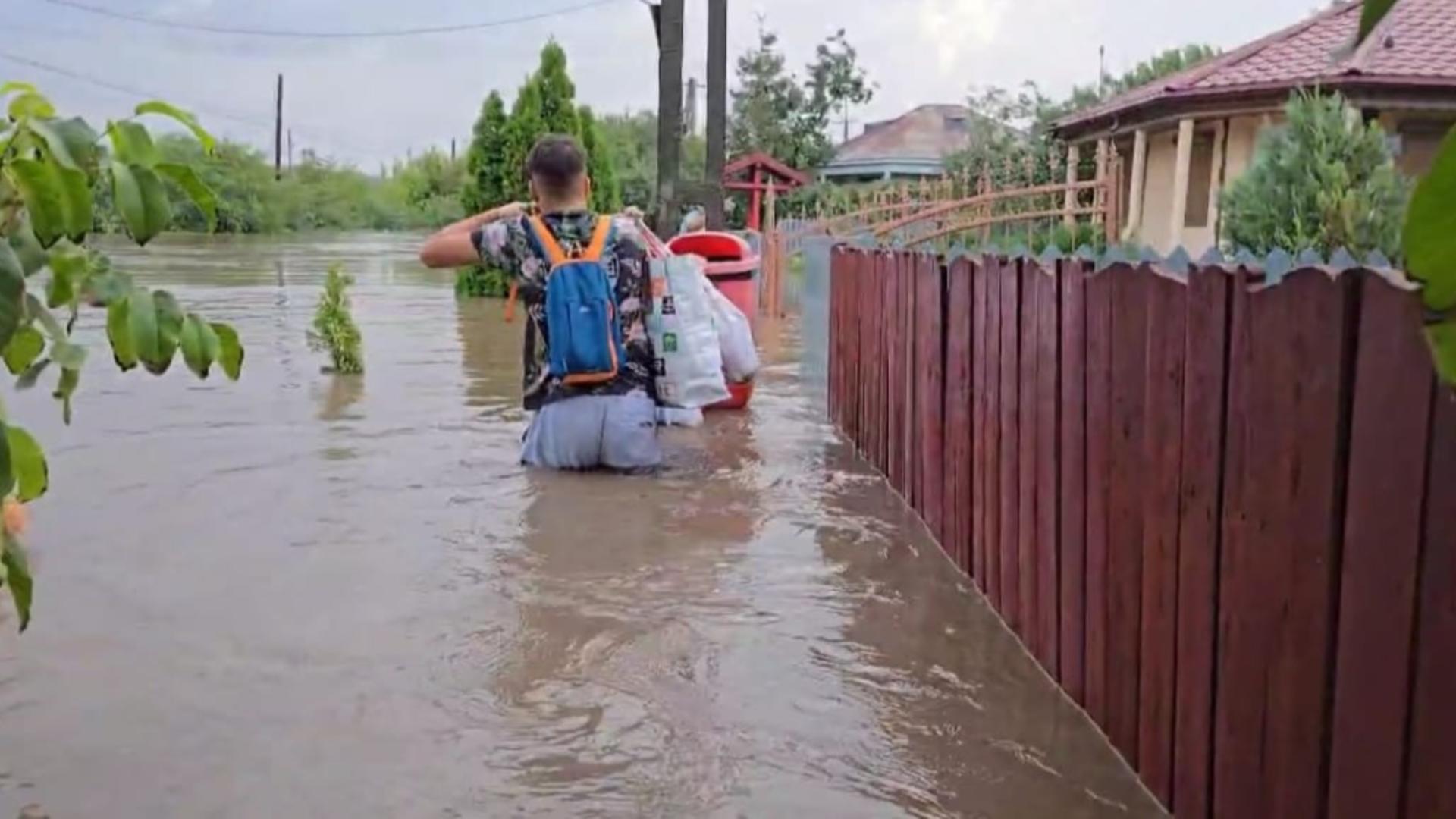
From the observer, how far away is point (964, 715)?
3.85 meters

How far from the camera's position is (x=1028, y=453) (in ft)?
14.4

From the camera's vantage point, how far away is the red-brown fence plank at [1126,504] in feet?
11.2

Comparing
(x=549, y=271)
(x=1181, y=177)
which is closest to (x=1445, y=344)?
(x=549, y=271)

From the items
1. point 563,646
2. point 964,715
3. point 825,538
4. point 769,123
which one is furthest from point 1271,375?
point 769,123

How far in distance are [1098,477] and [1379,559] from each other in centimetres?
145

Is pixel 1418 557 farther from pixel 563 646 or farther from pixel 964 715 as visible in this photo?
pixel 563 646

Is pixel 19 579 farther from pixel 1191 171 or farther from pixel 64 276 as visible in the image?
pixel 1191 171

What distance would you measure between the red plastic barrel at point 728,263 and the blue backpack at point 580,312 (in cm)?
230

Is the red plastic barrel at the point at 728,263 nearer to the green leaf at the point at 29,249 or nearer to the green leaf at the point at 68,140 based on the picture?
the green leaf at the point at 29,249

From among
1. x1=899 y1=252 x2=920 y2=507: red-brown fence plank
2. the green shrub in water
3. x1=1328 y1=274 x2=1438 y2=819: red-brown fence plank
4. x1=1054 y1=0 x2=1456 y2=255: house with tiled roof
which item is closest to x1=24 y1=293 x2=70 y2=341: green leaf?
x1=1328 y1=274 x2=1438 y2=819: red-brown fence plank

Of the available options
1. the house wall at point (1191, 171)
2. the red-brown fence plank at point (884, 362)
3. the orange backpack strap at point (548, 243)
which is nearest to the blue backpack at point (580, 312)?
the orange backpack strap at point (548, 243)

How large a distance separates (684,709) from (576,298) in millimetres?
3164

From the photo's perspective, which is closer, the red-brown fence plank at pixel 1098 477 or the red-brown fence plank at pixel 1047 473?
the red-brown fence plank at pixel 1098 477

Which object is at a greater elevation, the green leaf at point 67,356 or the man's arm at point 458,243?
the man's arm at point 458,243
